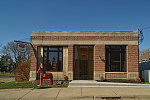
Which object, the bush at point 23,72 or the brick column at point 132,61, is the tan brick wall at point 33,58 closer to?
the bush at point 23,72

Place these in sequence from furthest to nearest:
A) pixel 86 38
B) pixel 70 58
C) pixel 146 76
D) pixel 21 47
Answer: pixel 146 76 → pixel 86 38 → pixel 70 58 → pixel 21 47

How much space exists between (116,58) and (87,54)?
9.47 ft

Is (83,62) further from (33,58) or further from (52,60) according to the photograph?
(33,58)

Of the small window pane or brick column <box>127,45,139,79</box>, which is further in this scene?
the small window pane

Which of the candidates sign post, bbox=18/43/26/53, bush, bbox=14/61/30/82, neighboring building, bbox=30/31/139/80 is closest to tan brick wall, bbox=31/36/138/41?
neighboring building, bbox=30/31/139/80

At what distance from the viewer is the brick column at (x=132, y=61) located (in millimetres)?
15000

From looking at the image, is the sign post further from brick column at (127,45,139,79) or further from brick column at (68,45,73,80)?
brick column at (127,45,139,79)

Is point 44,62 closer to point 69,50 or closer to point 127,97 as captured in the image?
point 69,50

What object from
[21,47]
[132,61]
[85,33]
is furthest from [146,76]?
[21,47]

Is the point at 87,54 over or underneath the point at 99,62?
over

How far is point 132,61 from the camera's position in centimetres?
1512

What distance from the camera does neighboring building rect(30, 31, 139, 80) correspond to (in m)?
15.1

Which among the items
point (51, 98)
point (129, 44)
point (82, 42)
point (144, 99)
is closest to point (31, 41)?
point (82, 42)

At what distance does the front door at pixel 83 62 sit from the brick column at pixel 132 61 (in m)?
3.62
